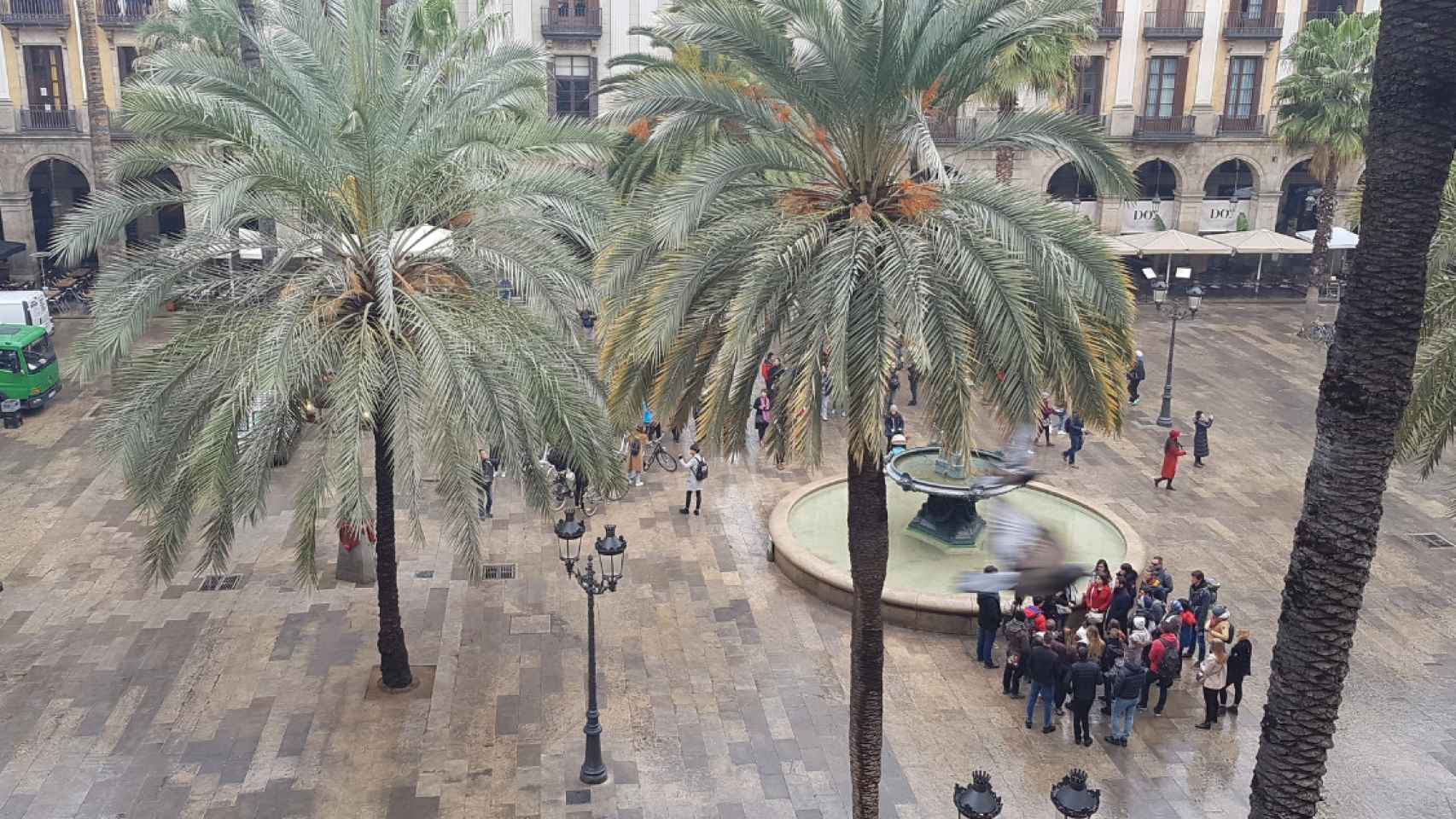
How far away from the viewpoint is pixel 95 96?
39.3 meters

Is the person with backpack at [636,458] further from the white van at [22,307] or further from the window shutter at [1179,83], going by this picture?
the window shutter at [1179,83]

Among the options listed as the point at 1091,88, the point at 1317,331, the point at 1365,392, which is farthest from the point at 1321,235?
the point at 1365,392

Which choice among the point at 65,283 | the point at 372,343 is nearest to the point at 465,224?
the point at 372,343

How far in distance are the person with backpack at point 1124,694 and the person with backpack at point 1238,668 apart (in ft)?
3.86

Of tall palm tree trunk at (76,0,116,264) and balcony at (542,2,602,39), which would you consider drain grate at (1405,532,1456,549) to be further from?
tall palm tree trunk at (76,0,116,264)

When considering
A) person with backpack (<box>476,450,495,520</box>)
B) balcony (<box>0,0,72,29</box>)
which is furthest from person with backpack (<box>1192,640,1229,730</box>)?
balcony (<box>0,0,72,29</box>)

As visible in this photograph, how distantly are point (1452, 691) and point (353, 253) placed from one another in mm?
14458

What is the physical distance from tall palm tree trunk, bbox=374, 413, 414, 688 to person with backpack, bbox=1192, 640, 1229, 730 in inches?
383

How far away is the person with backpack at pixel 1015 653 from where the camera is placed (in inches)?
626

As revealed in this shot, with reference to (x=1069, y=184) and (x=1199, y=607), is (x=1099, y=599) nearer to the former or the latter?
(x=1199, y=607)

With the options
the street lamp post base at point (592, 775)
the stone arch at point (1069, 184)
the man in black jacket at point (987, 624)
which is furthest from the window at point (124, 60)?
the man in black jacket at point (987, 624)

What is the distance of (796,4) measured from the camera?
35.0ft

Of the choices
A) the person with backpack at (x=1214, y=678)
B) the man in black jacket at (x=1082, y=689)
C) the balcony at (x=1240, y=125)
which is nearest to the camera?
the man in black jacket at (x=1082, y=689)

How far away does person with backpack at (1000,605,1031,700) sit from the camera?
626 inches
